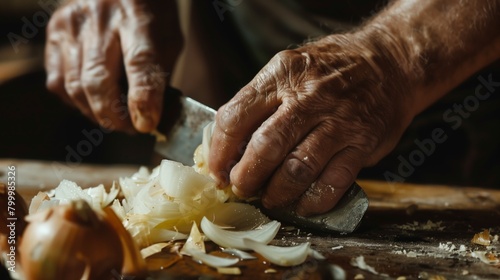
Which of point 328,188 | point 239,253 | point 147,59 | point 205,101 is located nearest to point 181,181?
point 239,253

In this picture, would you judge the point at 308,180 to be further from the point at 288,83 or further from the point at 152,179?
the point at 152,179

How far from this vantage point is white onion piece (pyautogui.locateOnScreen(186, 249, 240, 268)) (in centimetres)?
122

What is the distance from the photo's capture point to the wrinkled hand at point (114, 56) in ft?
6.42

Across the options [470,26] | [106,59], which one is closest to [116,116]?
[106,59]

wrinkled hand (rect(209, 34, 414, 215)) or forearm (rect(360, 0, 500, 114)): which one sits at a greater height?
forearm (rect(360, 0, 500, 114))

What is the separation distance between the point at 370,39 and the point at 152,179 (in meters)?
0.70

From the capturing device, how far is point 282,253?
4.07 ft

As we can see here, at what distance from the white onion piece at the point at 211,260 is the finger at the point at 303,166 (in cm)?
25

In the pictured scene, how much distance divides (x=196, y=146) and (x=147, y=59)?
416mm

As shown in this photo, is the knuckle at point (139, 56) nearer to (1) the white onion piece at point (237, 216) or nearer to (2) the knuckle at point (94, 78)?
(2) the knuckle at point (94, 78)

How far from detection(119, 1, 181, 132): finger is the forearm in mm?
692

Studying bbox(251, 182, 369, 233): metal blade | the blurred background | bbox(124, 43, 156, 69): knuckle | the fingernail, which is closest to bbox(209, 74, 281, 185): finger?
bbox(251, 182, 369, 233): metal blade

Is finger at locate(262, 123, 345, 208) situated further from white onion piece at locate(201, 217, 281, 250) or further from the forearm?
the forearm

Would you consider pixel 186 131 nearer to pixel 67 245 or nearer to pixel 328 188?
pixel 328 188
